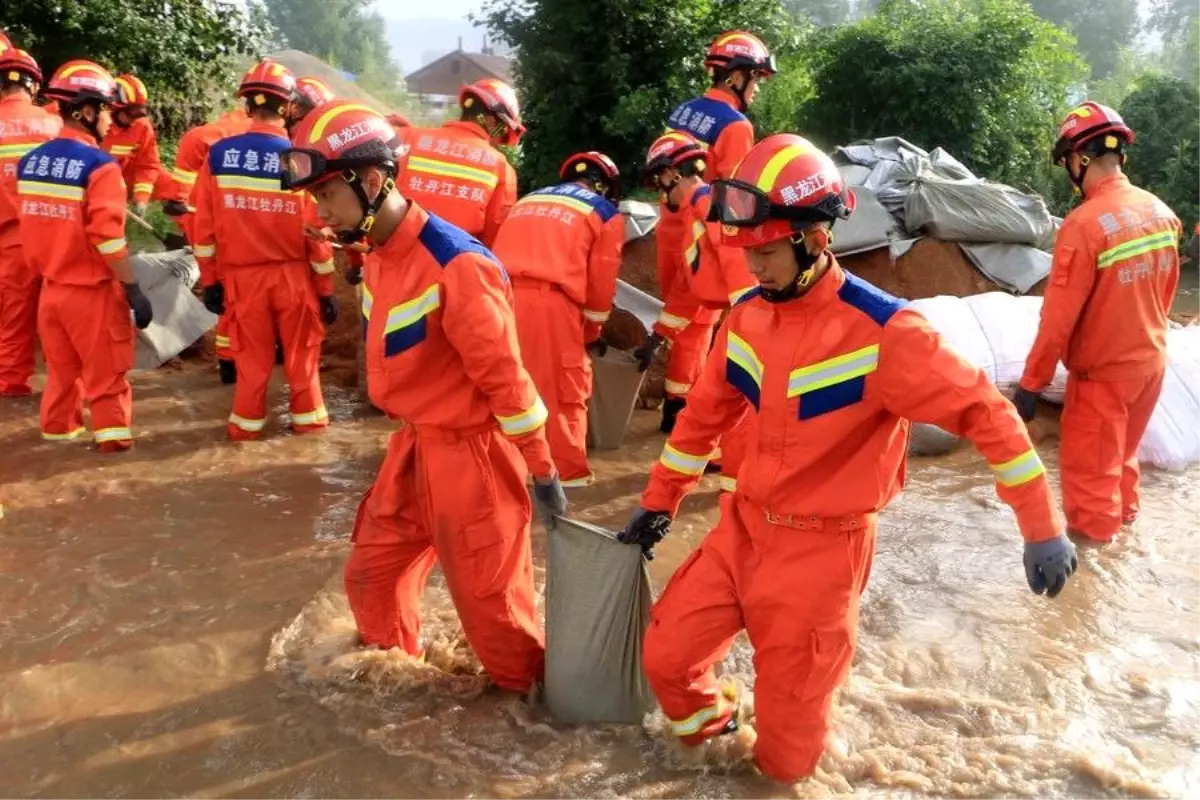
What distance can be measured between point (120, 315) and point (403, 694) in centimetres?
308

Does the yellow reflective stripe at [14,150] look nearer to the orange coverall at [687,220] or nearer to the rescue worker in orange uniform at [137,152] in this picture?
the rescue worker in orange uniform at [137,152]

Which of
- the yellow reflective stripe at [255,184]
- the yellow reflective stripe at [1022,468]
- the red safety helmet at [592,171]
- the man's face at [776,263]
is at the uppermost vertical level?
the red safety helmet at [592,171]

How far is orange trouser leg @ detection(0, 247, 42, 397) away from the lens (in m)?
6.01

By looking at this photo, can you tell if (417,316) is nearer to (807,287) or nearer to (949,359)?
(807,287)

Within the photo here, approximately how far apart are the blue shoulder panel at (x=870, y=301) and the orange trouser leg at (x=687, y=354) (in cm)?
320

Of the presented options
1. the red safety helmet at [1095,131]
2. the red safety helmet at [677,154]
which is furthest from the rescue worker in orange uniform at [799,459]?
the red safety helmet at [677,154]

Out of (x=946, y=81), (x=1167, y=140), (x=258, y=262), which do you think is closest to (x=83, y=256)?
(x=258, y=262)

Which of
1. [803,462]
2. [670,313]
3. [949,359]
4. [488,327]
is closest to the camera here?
[949,359]

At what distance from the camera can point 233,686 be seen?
11.1 ft

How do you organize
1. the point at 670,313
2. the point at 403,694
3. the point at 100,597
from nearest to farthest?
the point at 403,694
the point at 100,597
the point at 670,313

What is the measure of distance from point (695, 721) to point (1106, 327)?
272cm

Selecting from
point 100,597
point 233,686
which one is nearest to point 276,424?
point 100,597

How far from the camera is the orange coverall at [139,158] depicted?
286 inches

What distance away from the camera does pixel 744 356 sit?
279 centimetres
